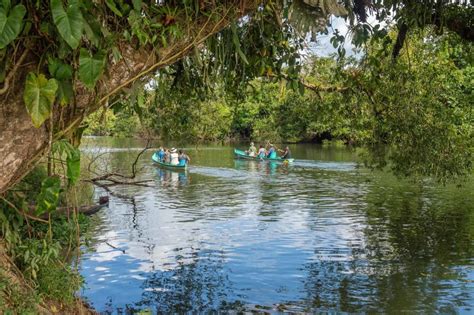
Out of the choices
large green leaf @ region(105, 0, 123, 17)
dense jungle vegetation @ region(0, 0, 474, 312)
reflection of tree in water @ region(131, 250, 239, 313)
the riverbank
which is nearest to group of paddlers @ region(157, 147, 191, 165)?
reflection of tree in water @ region(131, 250, 239, 313)

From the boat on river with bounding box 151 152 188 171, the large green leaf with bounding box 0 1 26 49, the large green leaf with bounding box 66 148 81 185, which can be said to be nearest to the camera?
the large green leaf with bounding box 0 1 26 49

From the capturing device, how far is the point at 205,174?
2694 cm

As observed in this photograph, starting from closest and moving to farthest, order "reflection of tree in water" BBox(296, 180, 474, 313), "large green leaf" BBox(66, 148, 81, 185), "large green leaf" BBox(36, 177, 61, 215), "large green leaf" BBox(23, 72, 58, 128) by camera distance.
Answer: "large green leaf" BBox(23, 72, 58, 128)
"large green leaf" BBox(66, 148, 81, 185)
"large green leaf" BBox(36, 177, 61, 215)
"reflection of tree in water" BBox(296, 180, 474, 313)

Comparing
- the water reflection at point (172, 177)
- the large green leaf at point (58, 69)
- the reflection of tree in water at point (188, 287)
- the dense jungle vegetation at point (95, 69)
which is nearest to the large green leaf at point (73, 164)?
the dense jungle vegetation at point (95, 69)

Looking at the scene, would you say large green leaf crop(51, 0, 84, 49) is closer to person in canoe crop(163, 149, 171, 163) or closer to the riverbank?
the riverbank

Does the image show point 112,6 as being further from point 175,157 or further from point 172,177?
point 175,157

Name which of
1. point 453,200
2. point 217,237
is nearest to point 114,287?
point 217,237

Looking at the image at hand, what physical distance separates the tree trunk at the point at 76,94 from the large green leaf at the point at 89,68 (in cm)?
30

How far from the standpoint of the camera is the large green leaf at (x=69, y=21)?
2439 mm

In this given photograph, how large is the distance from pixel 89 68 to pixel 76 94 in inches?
16.7

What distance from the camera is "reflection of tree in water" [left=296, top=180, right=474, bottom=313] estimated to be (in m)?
7.93

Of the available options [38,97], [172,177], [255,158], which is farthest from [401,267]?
[255,158]

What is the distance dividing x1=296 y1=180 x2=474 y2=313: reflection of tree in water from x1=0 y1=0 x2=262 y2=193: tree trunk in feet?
18.2

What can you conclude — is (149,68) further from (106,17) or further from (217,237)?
(217,237)
